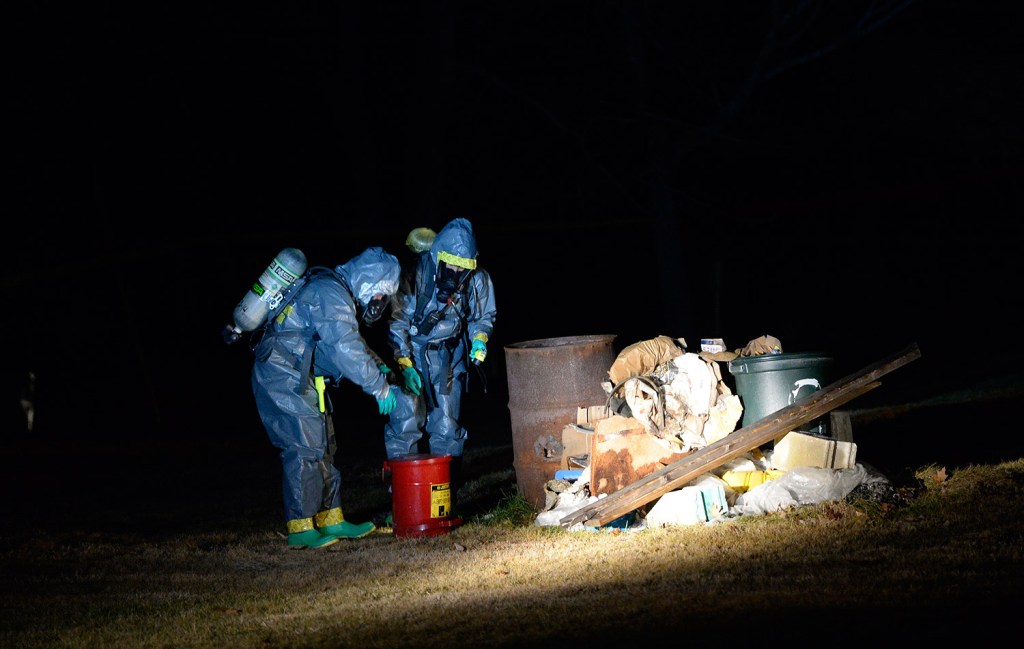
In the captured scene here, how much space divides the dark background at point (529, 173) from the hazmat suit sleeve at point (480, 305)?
4188mm

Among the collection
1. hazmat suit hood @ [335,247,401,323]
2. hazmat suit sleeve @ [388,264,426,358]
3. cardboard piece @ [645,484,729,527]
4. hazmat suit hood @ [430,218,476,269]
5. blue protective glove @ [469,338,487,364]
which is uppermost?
hazmat suit hood @ [430,218,476,269]

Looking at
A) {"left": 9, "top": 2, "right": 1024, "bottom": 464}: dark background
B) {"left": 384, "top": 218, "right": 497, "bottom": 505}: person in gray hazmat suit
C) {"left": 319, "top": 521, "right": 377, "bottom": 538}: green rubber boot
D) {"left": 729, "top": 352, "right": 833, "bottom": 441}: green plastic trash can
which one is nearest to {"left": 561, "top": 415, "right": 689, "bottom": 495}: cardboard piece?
{"left": 729, "top": 352, "right": 833, "bottom": 441}: green plastic trash can

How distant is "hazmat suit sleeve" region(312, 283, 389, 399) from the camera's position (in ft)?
20.8

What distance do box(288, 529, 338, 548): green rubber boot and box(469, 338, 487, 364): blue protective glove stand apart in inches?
63.2

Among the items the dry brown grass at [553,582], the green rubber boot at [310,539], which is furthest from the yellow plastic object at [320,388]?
the dry brown grass at [553,582]

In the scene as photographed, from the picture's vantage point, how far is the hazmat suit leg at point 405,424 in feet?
23.5

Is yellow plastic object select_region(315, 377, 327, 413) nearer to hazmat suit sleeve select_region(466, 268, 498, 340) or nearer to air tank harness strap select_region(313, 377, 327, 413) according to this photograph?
air tank harness strap select_region(313, 377, 327, 413)

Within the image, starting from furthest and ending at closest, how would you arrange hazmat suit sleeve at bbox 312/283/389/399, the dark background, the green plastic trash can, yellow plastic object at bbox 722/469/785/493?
the dark background
the green plastic trash can
hazmat suit sleeve at bbox 312/283/389/399
yellow plastic object at bbox 722/469/785/493

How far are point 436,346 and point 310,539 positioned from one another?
1.65 metres

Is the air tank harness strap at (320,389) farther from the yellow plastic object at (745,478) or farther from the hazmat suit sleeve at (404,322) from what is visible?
the yellow plastic object at (745,478)

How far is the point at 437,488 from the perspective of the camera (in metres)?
6.53

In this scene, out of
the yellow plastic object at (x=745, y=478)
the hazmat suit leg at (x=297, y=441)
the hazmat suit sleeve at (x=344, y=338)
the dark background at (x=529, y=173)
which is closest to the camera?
the yellow plastic object at (x=745, y=478)

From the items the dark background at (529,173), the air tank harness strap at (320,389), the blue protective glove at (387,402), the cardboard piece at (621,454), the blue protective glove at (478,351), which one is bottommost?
the cardboard piece at (621,454)

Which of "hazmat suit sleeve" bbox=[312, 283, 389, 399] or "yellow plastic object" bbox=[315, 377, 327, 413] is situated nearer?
"hazmat suit sleeve" bbox=[312, 283, 389, 399]
